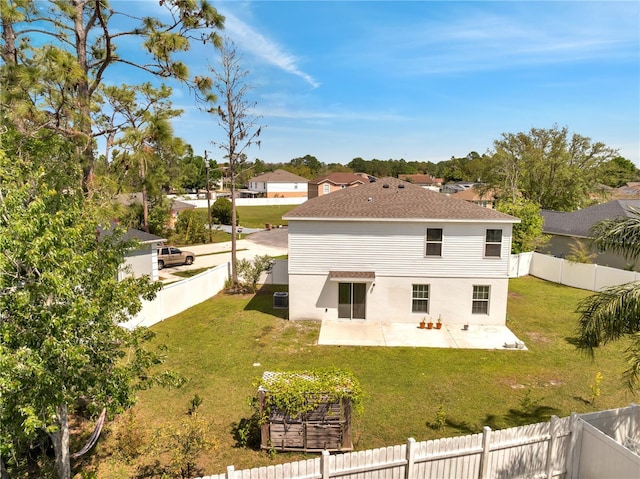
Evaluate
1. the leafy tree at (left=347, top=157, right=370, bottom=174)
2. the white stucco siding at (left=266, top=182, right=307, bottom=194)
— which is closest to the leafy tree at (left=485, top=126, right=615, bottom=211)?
the white stucco siding at (left=266, top=182, right=307, bottom=194)

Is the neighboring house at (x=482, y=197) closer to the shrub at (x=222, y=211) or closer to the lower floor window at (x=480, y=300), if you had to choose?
the shrub at (x=222, y=211)

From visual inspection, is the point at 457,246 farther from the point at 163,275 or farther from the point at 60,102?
the point at 163,275

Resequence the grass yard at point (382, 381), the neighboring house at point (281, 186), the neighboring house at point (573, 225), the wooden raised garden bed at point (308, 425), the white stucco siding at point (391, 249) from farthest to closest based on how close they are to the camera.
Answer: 1. the neighboring house at point (281, 186)
2. the neighboring house at point (573, 225)
3. the white stucco siding at point (391, 249)
4. the grass yard at point (382, 381)
5. the wooden raised garden bed at point (308, 425)

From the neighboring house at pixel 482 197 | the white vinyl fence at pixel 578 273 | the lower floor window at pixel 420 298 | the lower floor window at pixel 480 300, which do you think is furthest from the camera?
the neighboring house at pixel 482 197

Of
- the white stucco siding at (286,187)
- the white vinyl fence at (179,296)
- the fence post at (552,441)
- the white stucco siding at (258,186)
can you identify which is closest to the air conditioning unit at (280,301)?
the white vinyl fence at (179,296)

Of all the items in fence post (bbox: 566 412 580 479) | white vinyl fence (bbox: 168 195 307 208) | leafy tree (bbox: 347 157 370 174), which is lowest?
fence post (bbox: 566 412 580 479)

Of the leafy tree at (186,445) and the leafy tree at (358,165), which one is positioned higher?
the leafy tree at (358,165)

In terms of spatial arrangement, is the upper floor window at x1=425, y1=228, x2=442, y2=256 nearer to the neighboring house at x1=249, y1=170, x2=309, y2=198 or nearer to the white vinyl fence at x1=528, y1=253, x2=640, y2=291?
the white vinyl fence at x1=528, y1=253, x2=640, y2=291

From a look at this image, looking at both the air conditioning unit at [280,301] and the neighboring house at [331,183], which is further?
the neighboring house at [331,183]
